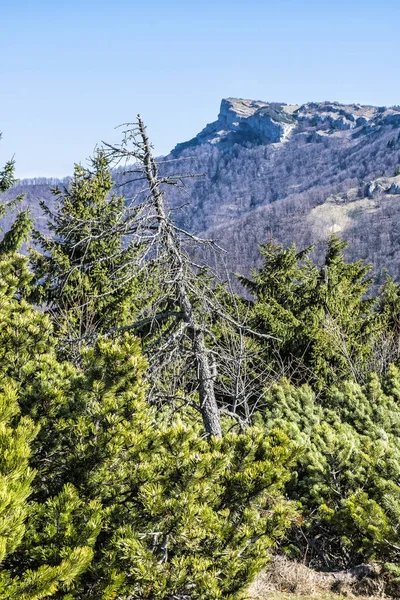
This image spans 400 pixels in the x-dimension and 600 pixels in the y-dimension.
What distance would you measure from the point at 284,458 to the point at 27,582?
177 cm

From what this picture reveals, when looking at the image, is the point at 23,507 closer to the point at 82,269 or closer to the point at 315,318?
the point at 82,269

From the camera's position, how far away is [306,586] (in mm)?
5277

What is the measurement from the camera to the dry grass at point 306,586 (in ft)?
16.8

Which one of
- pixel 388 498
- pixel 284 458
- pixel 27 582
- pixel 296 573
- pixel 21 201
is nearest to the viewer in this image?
pixel 27 582

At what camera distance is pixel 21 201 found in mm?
14188

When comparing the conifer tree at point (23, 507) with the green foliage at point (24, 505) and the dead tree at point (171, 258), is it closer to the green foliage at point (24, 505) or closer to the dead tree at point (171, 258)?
the green foliage at point (24, 505)

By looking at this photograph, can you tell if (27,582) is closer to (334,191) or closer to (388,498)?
(388,498)

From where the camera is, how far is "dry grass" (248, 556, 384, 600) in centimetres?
512

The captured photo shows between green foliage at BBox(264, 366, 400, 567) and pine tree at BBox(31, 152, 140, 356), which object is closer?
green foliage at BBox(264, 366, 400, 567)

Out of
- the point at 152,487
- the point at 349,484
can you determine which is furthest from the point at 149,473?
the point at 349,484

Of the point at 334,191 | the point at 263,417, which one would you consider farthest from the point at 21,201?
the point at 334,191

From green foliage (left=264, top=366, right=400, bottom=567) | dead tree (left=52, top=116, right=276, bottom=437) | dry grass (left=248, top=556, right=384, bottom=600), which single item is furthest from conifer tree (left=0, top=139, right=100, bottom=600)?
green foliage (left=264, top=366, right=400, bottom=567)

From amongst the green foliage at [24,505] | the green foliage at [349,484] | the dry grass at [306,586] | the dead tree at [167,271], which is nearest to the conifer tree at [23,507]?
the green foliage at [24,505]

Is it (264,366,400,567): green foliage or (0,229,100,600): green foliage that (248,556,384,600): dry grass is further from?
(0,229,100,600): green foliage
